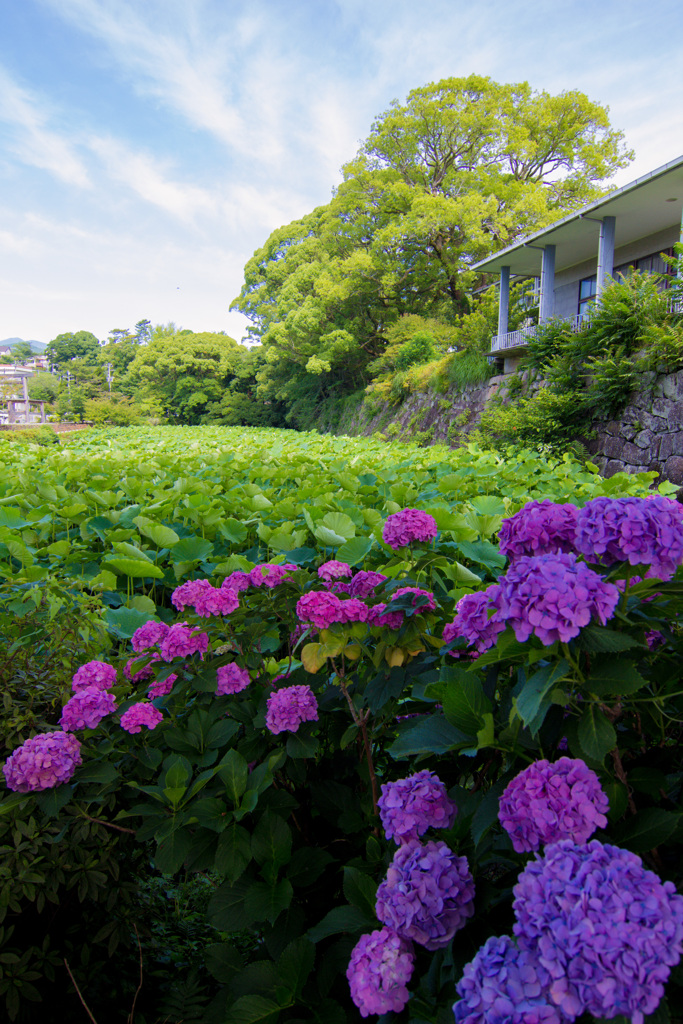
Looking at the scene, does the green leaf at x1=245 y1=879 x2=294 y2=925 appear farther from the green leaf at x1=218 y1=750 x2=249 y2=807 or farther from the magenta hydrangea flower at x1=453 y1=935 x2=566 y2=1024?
the magenta hydrangea flower at x1=453 y1=935 x2=566 y2=1024

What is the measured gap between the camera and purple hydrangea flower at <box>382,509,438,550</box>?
1206mm

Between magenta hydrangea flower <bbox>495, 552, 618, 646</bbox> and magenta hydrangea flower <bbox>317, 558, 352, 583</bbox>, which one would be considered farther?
magenta hydrangea flower <bbox>317, 558, 352, 583</bbox>

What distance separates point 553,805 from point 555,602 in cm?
22

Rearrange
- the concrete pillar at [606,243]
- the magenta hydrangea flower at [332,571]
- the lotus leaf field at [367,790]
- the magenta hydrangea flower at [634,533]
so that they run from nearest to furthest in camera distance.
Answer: the lotus leaf field at [367,790], the magenta hydrangea flower at [634,533], the magenta hydrangea flower at [332,571], the concrete pillar at [606,243]

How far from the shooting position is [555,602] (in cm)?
61

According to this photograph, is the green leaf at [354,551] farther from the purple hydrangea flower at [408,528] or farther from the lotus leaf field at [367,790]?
the purple hydrangea flower at [408,528]

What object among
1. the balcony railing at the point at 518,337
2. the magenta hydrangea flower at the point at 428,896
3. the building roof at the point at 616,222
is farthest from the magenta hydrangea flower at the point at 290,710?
the balcony railing at the point at 518,337

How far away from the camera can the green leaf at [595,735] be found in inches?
23.3

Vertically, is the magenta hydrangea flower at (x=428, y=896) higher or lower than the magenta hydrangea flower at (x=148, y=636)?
lower

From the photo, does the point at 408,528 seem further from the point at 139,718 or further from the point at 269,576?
the point at 139,718

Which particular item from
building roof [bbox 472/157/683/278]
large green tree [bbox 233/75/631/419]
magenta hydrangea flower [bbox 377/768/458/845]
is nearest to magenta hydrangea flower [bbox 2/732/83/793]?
magenta hydrangea flower [bbox 377/768/458/845]

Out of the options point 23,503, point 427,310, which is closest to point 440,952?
point 23,503

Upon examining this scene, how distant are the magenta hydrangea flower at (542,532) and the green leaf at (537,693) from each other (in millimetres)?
232

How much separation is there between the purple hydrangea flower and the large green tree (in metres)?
17.6
